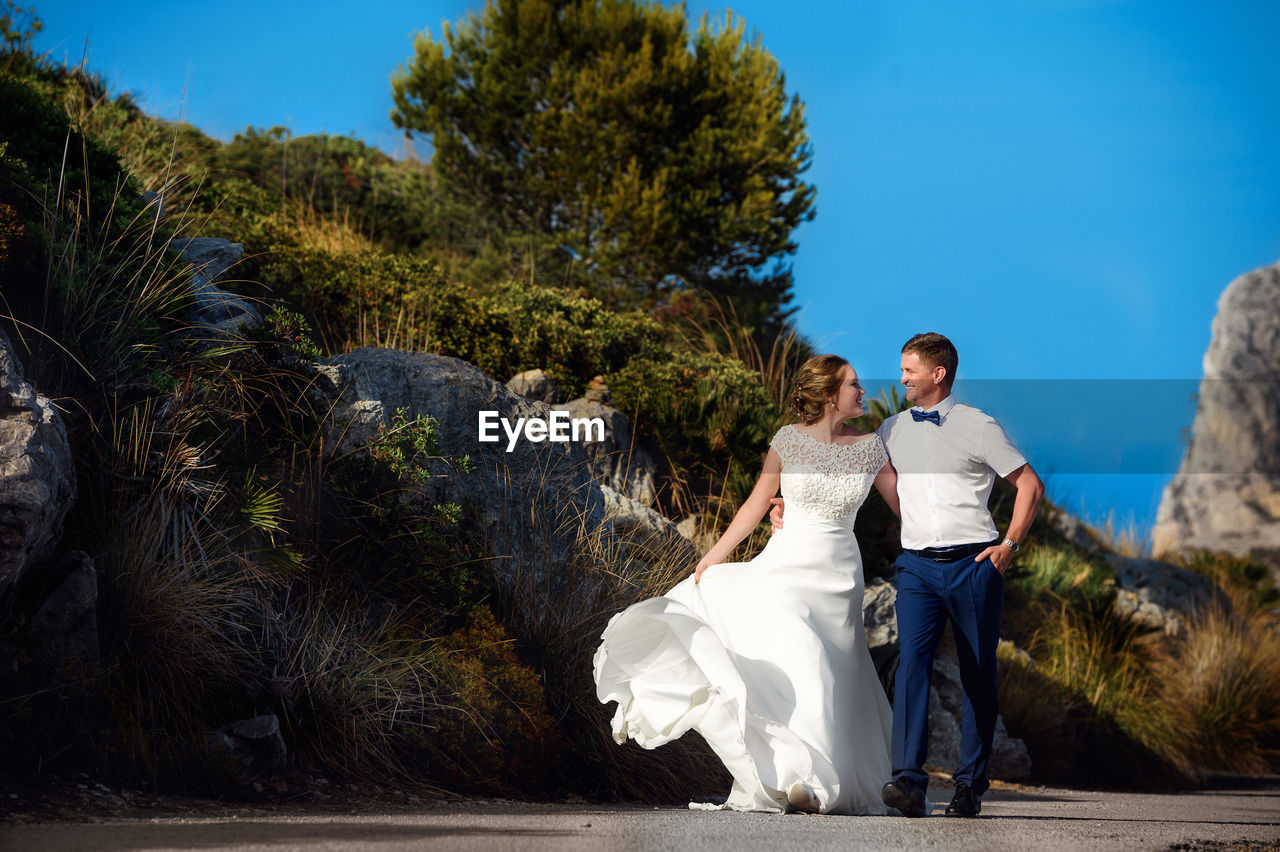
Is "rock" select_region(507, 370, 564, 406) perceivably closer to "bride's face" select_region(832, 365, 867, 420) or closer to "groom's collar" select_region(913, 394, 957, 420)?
"bride's face" select_region(832, 365, 867, 420)

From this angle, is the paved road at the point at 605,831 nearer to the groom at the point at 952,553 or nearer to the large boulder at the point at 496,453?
the groom at the point at 952,553

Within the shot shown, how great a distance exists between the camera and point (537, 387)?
9.53 metres

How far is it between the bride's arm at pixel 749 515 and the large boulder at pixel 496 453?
1.66m

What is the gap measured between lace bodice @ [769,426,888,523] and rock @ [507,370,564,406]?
14.1 ft

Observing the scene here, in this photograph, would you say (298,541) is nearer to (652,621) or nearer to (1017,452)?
(652,621)

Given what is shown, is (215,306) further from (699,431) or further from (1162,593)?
(1162,593)

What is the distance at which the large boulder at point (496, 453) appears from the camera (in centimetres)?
691

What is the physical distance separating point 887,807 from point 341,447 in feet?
12.7

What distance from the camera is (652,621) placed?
5.44 metres

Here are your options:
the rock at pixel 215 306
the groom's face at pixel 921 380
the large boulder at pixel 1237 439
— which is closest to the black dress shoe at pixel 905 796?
the groom's face at pixel 921 380

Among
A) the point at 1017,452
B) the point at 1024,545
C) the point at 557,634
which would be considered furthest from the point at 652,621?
the point at 1024,545

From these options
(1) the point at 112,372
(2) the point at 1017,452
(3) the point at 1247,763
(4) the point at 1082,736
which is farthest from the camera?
(3) the point at 1247,763

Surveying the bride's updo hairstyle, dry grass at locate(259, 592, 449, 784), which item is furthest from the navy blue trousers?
dry grass at locate(259, 592, 449, 784)

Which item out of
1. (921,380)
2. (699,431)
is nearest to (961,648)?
(921,380)
